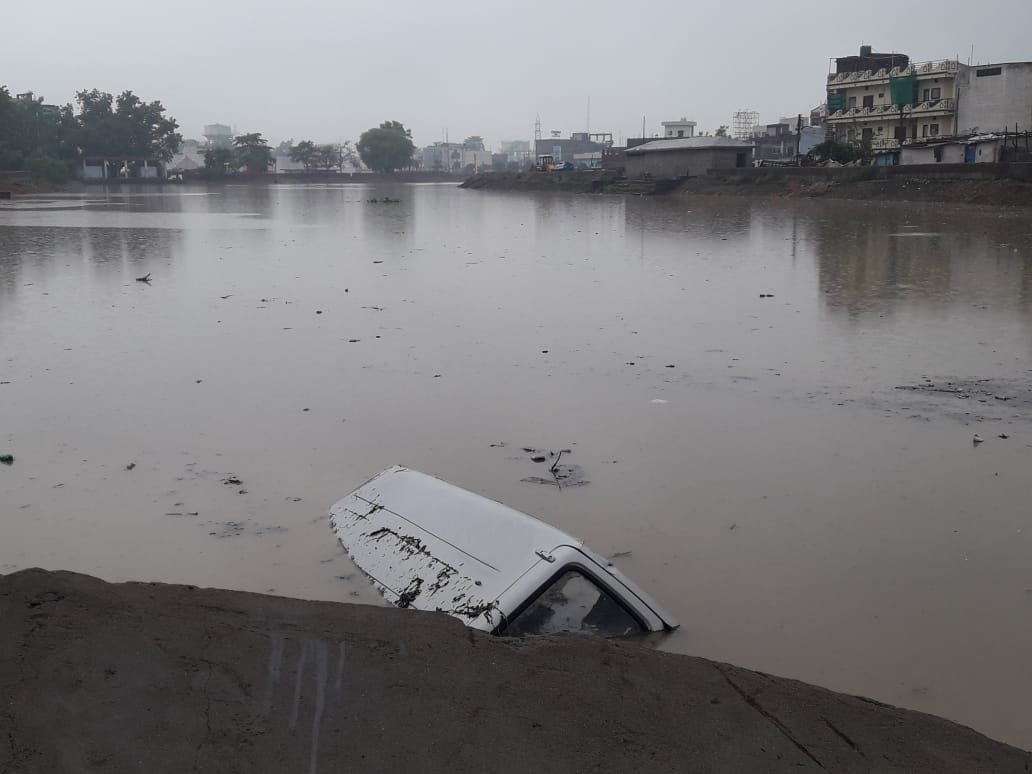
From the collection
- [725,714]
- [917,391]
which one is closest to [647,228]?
[917,391]

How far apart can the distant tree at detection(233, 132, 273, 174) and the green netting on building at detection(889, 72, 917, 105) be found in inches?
2879

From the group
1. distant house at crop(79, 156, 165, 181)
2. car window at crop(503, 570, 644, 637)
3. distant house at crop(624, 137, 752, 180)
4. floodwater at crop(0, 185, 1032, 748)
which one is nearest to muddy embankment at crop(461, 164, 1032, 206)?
distant house at crop(624, 137, 752, 180)

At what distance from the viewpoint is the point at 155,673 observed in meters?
3.29

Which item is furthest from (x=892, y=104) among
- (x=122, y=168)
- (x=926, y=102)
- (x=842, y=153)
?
(x=122, y=168)

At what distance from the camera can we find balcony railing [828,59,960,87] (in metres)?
50.1

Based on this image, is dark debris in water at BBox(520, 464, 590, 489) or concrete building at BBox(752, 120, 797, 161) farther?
concrete building at BBox(752, 120, 797, 161)

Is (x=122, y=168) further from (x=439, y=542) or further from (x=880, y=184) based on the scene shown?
(x=439, y=542)

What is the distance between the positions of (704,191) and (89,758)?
45.1m

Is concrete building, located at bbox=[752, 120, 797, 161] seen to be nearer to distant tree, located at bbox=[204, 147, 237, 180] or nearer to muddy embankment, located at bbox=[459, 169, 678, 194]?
muddy embankment, located at bbox=[459, 169, 678, 194]

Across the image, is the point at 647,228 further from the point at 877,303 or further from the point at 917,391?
the point at 917,391

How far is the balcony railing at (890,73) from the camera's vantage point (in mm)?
50094

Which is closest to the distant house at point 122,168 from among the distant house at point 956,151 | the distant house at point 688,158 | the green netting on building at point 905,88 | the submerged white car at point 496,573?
the distant house at point 688,158

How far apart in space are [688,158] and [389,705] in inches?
1962

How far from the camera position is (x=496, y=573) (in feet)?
14.0
